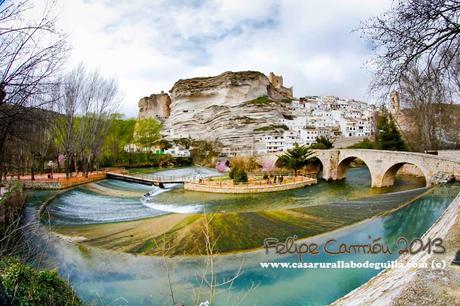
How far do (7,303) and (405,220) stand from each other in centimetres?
1330

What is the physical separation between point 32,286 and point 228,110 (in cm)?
6350

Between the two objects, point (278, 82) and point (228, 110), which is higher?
point (278, 82)

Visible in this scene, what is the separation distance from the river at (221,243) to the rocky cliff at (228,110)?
4307cm

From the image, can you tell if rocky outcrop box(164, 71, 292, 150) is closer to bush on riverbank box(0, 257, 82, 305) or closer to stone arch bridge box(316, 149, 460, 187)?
stone arch bridge box(316, 149, 460, 187)

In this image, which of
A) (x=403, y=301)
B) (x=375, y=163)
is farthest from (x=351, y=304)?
(x=375, y=163)

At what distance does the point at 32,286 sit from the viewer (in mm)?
4344

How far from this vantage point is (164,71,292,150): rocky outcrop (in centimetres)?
6141

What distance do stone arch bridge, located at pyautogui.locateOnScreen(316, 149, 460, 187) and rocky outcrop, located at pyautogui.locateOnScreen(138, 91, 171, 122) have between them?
276 feet

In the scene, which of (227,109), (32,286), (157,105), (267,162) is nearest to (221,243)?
(32,286)

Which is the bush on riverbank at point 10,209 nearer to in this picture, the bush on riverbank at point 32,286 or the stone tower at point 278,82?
the bush on riverbank at point 32,286

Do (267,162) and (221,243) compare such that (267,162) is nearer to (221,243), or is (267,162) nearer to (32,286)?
(221,243)

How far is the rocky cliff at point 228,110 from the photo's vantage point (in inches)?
2414

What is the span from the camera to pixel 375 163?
77.6ft

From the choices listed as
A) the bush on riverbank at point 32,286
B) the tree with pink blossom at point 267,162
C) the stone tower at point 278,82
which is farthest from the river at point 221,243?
the stone tower at point 278,82
